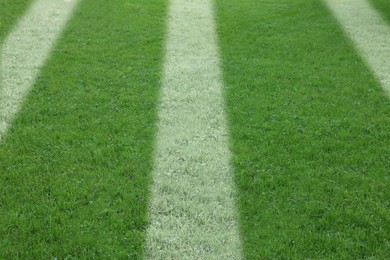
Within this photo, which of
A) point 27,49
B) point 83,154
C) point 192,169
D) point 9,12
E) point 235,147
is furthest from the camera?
point 9,12

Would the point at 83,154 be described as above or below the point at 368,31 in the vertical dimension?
above

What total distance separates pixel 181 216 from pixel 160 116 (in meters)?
2.49

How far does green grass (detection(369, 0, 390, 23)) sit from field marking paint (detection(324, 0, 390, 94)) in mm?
157

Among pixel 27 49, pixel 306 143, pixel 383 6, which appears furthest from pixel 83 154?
pixel 383 6

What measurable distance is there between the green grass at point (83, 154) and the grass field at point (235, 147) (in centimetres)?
2

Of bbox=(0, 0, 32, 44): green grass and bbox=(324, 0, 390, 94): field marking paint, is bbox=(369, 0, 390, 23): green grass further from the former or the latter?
bbox=(0, 0, 32, 44): green grass

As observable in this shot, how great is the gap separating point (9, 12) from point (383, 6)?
Result: 1052 centimetres

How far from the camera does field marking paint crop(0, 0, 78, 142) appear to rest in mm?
7875

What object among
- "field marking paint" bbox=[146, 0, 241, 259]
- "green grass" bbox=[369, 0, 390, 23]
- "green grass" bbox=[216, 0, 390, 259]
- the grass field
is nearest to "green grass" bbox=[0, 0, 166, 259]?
the grass field

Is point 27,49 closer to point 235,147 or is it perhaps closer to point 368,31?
point 235,147

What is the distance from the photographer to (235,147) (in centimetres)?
678

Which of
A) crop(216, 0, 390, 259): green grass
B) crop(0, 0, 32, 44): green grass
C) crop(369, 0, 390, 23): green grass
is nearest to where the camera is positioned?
crop(216, 0, 390, 259): green grass

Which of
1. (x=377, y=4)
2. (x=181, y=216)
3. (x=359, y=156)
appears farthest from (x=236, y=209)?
(x=377, y=4)

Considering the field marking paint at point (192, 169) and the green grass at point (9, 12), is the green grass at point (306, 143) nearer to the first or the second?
the field marking paint at point (192, 169)
